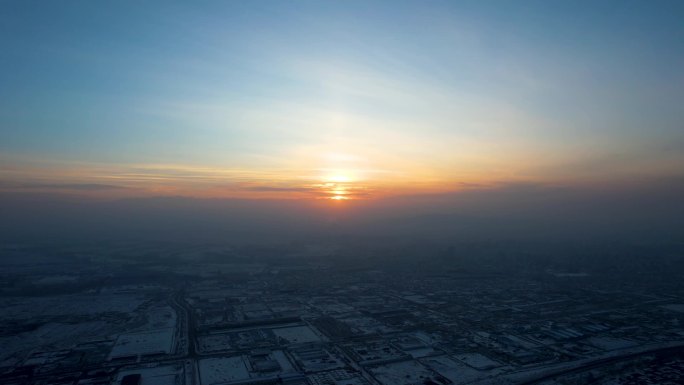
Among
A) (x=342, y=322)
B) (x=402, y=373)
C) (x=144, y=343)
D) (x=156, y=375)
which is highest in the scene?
(x=156, y=375)

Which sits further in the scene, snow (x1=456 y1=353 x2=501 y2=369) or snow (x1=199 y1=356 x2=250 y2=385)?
snow (x1=456 y1=353 x2=501 y2=369)

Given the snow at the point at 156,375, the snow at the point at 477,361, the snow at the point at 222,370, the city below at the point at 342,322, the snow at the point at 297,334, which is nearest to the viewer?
the snow at the point at 156,375

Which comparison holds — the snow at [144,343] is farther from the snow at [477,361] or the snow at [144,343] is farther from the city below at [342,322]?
the snow at [477,361]

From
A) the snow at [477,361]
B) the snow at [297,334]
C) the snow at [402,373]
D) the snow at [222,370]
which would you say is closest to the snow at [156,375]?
the snow at [222,370]

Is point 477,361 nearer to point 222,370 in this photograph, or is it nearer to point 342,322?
point 342,322

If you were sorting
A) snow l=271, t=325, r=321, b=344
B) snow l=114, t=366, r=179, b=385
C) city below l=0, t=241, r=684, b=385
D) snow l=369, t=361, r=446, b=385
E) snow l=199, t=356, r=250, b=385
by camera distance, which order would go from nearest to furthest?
snow l=114, t=366, r=179, b=385
snow l=369, t=361, r=446, b=385
snow l=199, t=356, r=250, b=385
city below l=0, t=241, r=684, b=385
snow l=271, t=325, r=321, b=344

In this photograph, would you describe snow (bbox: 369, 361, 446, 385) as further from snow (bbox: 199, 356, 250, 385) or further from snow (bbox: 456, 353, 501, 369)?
snow (bbox: 199, 356, 250, 385)

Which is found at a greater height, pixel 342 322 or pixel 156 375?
pixel 156 375

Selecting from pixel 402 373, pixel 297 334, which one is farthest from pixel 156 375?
pixel 402 373

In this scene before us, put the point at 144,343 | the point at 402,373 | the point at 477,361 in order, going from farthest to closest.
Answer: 1. the point at 144,343
2. the point at 477,361
3. the point at 402,373

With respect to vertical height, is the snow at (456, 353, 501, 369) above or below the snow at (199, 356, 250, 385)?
below

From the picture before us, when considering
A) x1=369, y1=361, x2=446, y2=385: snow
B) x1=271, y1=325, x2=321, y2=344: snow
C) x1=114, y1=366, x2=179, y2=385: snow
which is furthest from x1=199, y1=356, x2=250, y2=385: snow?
x1=369, y1=361, x2=446, y2=385: snow

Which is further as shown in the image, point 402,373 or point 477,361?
point 477,361

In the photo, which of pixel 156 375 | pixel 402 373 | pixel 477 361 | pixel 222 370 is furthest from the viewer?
pixel 477 361
